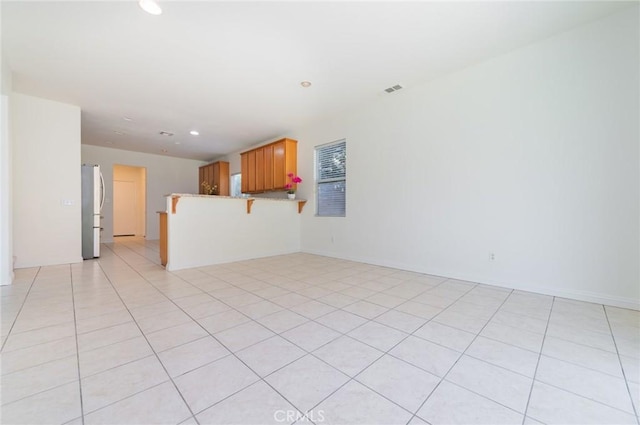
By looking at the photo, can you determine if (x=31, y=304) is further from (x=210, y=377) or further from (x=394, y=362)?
(x=394, y=362)

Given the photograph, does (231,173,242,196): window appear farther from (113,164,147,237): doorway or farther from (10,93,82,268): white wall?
(10,93,82,268): white wall

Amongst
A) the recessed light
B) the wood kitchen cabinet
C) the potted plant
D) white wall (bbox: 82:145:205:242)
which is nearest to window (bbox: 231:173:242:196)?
the wood kitchen cabinet

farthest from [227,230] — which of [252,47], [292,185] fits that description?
[252,47]

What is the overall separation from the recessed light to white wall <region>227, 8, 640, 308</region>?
3171 mm

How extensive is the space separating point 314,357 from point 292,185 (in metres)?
4.53

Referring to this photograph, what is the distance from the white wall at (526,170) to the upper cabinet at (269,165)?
2.16 meters

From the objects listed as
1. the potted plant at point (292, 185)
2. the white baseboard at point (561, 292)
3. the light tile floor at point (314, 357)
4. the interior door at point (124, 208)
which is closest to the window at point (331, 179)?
the potted plant at point (292, 185)

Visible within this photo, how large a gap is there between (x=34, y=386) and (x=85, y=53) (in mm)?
3419

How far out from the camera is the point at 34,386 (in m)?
1.33

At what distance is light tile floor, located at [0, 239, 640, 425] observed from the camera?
1.19 m

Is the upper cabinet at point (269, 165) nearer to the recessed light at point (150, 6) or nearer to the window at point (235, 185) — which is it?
the window at point (235, 185)

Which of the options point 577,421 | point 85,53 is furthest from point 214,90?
point 577,421

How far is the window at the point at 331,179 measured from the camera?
504 centimetres

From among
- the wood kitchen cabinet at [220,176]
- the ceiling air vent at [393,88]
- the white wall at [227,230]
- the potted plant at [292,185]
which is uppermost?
the ceiling air vent at [393,88]
